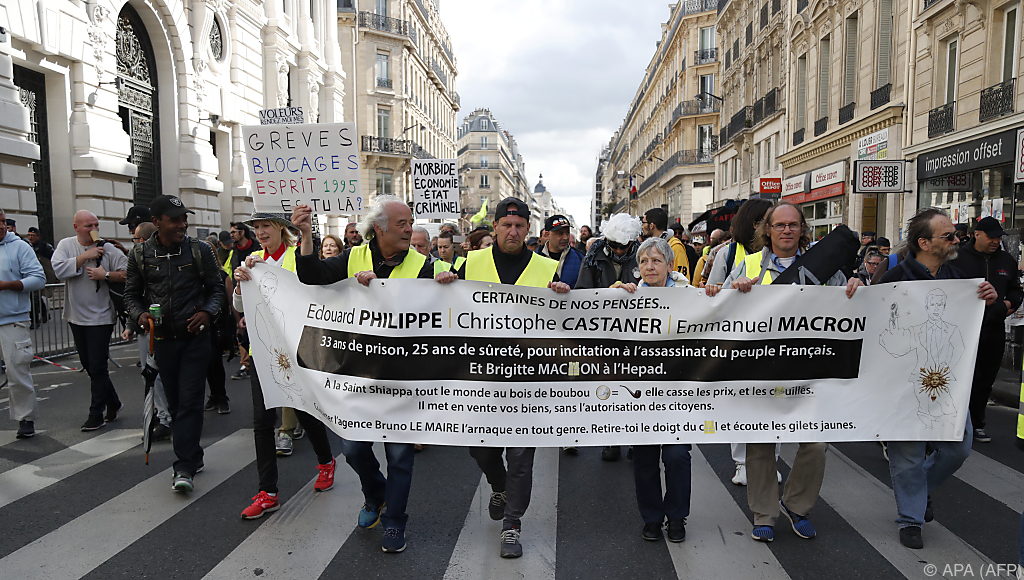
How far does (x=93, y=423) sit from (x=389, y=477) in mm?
4003

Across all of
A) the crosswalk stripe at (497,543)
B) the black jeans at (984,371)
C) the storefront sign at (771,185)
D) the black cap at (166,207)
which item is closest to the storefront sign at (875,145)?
the storefront sign at (771,185)

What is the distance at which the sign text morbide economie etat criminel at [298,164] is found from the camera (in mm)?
5008

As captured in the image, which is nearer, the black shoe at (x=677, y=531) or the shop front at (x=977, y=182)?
the black shoe at (x=677, y=531)

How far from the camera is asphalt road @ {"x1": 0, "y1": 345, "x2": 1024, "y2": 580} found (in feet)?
11.6

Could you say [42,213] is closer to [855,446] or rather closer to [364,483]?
[364,483]

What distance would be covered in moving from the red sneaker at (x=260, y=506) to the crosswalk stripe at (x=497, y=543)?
1214 millimetres

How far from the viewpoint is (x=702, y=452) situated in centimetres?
570

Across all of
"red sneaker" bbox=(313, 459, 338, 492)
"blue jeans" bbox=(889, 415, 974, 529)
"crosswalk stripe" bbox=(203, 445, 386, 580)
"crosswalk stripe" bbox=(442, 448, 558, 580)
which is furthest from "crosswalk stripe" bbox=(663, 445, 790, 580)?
→ "red sneaker" bbox=(313, 459, 338, 492)

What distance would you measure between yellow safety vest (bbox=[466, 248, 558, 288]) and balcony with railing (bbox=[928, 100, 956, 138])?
15.6m

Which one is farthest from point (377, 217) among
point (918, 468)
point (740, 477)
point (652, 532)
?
point (918, 468)

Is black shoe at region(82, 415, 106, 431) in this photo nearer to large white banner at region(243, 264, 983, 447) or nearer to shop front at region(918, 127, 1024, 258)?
large white banner at region(243, 264, 983, 447)

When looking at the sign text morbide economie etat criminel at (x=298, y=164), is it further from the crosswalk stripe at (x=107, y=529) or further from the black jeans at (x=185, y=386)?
the crosswalk stripe at (x=107, y=529)

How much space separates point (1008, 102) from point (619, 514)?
1424cm

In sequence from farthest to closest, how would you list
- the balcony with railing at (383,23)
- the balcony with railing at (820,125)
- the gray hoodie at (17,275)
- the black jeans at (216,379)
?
the balcony with railing at (383,23) < the balcony with railing at (820,125) < the black jeans at (216,379) < the gray hoodie at (17,275)
